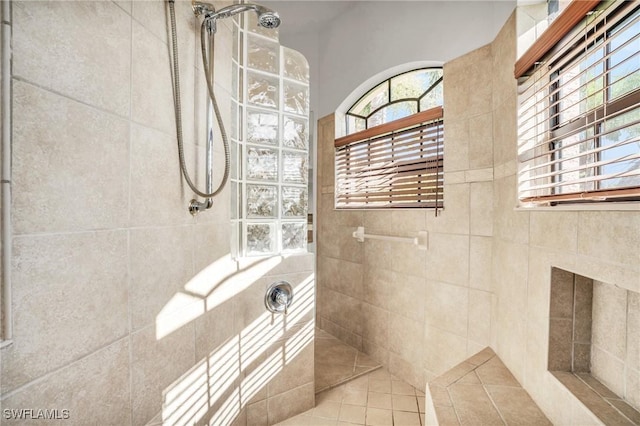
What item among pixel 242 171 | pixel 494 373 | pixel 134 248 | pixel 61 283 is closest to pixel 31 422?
pixel 61 283

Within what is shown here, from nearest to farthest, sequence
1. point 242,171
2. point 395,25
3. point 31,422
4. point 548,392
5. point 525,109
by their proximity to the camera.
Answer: point 31,422
point 548,392
point 525,109
point 242,171
point 395,25

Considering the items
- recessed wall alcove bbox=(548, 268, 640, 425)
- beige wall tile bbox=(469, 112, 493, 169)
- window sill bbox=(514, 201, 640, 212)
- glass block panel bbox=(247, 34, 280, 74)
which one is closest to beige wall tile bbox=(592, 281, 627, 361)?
recessed wall alcove bbox=(548, 268, 640, 425)

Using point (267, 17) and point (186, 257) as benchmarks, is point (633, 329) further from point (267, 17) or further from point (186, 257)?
point (267, 17)

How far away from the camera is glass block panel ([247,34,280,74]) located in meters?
1.57

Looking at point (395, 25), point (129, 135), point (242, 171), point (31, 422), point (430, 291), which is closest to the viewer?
point (31, 422)

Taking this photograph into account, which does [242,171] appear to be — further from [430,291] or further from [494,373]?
[494,373]

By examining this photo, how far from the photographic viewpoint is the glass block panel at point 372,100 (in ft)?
7.91

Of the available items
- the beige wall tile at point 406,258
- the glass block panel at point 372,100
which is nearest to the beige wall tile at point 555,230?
the beige wall tile at point 406,258

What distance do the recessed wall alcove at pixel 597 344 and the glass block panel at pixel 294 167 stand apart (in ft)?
4.06

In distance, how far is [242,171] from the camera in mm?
1571

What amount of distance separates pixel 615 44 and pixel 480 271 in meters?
1.11

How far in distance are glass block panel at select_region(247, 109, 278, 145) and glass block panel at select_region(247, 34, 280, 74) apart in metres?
0.24

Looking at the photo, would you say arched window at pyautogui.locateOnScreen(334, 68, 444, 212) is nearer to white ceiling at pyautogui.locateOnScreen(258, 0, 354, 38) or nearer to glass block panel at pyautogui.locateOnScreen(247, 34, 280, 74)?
white ceiling at pyautogui.locateOnScreen(258, 0, 354, 38)

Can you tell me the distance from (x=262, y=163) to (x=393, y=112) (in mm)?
1226
